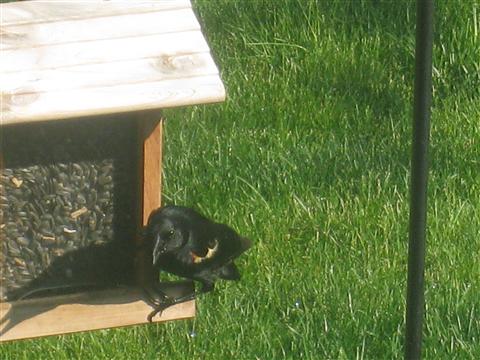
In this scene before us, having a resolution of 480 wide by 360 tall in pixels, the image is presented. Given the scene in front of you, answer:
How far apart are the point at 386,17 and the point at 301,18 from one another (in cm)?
35

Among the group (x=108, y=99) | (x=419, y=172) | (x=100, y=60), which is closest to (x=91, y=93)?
Answer: (x=108, y=99)

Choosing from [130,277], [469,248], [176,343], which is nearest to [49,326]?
[130,277]

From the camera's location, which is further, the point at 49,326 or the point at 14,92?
the point at 49,326

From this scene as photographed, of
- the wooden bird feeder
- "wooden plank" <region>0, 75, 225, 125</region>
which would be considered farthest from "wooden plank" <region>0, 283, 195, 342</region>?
"wooden plank" <region>0, 75, 225, 125</region>

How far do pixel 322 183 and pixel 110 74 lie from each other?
1.91m

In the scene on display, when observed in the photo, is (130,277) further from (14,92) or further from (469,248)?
(469,248)

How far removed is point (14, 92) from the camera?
2.42 metres

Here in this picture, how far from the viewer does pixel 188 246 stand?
281 cm

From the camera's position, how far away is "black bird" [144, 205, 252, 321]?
271 centimetres

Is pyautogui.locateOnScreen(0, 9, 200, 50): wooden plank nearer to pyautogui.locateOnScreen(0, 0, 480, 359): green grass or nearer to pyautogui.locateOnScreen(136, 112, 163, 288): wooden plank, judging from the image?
pyautogui.locateOnScreen(136, 112, 163, 288): wooden plank

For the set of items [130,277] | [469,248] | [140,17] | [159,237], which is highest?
[140,17]

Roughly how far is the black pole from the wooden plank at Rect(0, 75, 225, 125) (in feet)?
1.84

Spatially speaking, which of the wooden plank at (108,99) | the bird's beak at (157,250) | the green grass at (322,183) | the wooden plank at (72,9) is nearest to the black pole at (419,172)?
the wooden plank at (108,99)

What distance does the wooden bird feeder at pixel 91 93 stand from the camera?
2.44m
